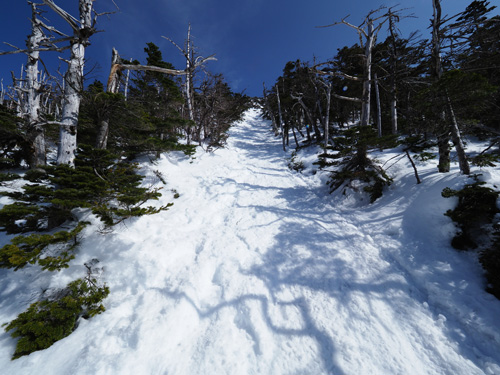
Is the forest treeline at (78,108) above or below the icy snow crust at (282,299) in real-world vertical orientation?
above

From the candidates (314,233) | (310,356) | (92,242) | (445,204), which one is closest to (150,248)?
(92,242)

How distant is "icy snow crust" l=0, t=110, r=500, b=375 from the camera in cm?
253

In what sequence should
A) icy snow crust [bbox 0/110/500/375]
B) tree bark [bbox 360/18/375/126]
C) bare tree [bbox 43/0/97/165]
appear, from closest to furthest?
icy snow crust [bbox 0/110/500/375], bare tree [bbox 43/0/97/165], tree bark [bbox 360/18/375/126]

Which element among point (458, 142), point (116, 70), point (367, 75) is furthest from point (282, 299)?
point (367, 75)

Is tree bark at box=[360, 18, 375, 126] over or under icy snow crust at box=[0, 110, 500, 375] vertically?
over

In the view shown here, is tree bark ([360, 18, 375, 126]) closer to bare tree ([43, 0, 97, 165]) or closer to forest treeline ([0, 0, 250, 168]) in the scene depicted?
forest treeline ([0, 0, 250, 168])

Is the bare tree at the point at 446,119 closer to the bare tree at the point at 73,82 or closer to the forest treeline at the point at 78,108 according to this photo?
the forest treeline at the point at 78,108

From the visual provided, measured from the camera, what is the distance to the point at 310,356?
2629mm

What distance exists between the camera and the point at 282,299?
3.47 meters

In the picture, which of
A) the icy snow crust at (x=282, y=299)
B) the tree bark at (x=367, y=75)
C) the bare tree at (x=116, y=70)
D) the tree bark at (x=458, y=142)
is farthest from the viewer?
the tree bark at (x=367, y=75)

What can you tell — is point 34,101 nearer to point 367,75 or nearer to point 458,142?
point 367,75

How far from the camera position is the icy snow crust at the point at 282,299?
2.53 m

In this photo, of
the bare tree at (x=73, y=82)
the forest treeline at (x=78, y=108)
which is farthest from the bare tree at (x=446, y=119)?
the bare tree at (x=73, y=82)

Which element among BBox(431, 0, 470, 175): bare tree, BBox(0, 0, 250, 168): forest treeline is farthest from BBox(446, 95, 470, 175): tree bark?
BBox(0, 0, 250, 168): forest treeline
